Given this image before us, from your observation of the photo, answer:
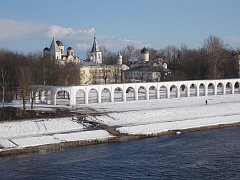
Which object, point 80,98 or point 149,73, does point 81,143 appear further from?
point 149,73

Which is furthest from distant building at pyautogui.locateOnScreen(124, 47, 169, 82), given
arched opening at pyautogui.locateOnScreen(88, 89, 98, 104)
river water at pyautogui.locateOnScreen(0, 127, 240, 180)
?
river water at pyautogui.locateOnScreen(0, 127, 240, 180)

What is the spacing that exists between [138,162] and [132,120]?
40.5ft

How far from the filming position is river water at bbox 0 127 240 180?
20.5 meters

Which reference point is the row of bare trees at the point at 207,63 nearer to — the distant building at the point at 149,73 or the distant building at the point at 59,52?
the distant building at the point at 149,73

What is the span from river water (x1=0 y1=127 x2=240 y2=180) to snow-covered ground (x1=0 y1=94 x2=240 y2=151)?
289cm

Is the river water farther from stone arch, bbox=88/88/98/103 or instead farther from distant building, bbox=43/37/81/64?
distant building, bbox=43/37/81/64

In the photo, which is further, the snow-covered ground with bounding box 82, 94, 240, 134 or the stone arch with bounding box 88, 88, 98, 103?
the stone arch with bounding box 88, 88, 98, 103

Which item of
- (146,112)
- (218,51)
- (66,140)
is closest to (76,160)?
(66,140)

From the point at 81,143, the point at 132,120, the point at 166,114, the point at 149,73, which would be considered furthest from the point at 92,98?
the point at 149,73

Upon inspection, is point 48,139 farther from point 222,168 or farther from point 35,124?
point 222,168

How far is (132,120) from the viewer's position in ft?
115

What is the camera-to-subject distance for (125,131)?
101ft

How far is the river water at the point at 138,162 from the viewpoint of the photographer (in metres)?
20.5

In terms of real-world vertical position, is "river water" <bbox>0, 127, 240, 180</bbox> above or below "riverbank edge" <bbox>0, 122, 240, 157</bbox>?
below
